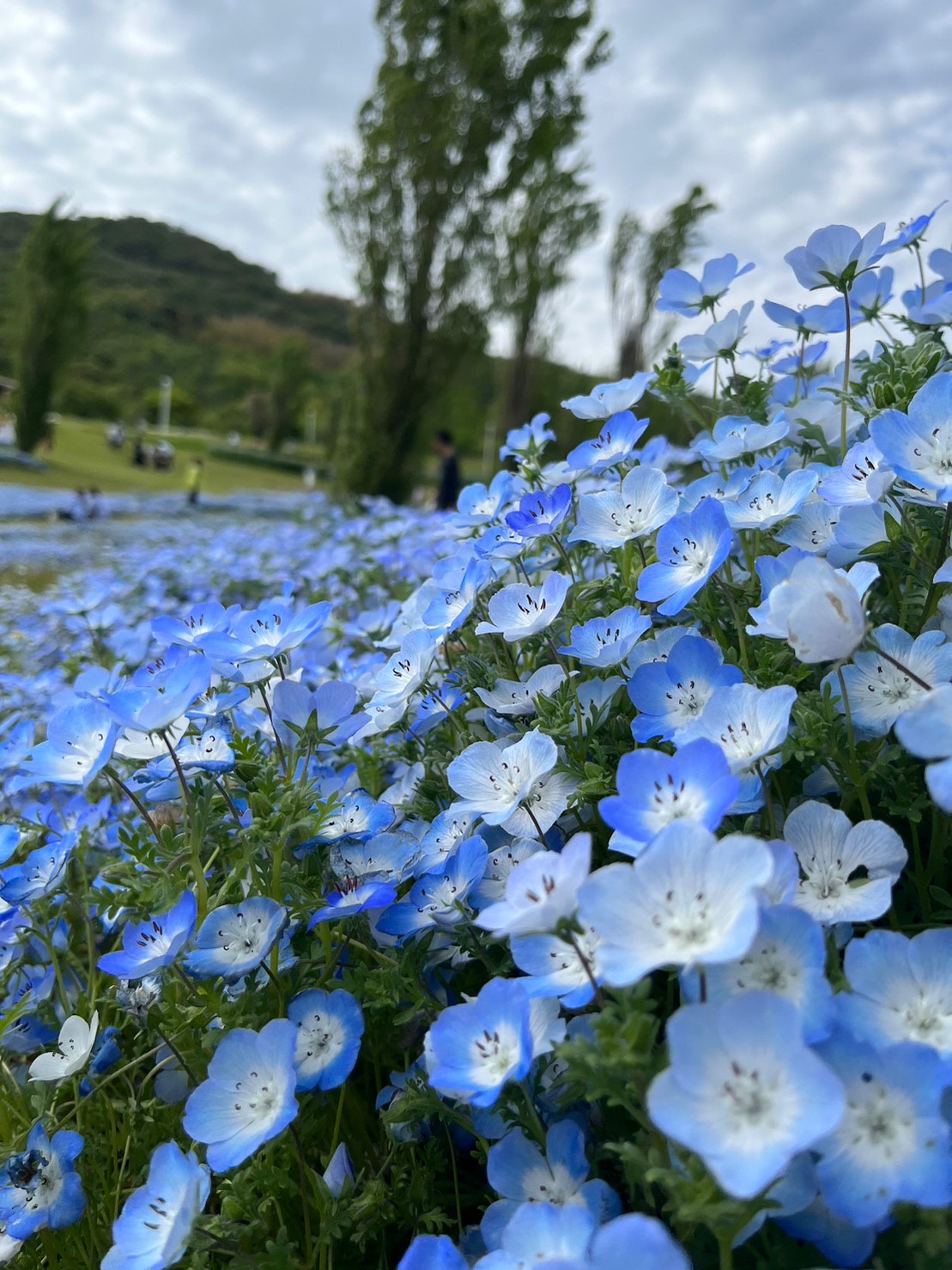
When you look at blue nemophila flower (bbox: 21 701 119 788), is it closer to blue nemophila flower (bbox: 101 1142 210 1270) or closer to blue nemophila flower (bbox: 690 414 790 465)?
blue nemophila flower (bbox: 101 1142 210 1270)

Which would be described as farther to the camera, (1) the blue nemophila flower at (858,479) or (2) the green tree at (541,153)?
(2) the green tree at (541,153)

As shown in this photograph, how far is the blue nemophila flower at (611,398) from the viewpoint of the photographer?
1.24 meters

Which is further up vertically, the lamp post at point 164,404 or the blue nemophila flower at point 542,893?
the lamp post at point 164,404

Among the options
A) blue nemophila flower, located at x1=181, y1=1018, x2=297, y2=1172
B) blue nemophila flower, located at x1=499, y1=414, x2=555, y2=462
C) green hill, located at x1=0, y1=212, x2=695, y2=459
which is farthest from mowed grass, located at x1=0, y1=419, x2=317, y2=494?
blue nemophila flower, located at x1=181, y1=1018, x2=297, y2=1172

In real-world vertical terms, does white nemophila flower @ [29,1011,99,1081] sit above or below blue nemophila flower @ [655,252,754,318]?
below

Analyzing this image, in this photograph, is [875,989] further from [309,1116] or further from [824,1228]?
[309,1116]

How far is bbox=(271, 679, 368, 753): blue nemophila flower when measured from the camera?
0.98m

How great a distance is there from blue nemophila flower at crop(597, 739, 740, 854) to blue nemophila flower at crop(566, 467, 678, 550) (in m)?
0.41

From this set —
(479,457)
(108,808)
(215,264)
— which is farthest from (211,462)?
(215,264)

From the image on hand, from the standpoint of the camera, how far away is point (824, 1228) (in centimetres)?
53

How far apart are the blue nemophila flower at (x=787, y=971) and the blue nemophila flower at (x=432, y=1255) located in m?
0.27

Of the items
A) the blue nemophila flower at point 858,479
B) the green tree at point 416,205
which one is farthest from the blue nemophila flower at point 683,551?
the green tree at point 416,205

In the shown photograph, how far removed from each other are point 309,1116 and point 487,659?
577 mm

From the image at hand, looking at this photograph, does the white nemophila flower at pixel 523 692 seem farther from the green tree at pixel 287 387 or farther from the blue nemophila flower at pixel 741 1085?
the green tree at pixel 287 387
